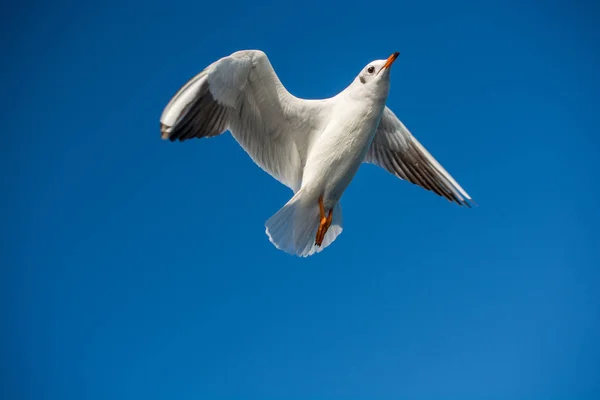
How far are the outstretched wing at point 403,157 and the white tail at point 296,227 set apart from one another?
85cm

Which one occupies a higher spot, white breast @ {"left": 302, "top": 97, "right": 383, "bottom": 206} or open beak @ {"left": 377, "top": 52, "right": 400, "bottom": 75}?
open beak @ {"left": 377, "top": 52, "right": 400, "bottom": 75}

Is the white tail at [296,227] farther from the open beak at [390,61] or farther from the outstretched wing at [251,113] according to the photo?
the open beak at [390,61]

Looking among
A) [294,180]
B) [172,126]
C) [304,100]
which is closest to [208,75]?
[172,126]

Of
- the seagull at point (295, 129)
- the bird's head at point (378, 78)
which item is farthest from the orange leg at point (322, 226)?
the bird's head at point (378, 78)

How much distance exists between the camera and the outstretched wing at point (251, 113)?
185 inches

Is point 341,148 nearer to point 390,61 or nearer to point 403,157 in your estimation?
point 390,61

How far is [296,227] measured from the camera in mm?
5281

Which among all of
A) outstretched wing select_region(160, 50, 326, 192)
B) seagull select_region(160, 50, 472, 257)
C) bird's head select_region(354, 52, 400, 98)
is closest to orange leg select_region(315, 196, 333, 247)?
seagull select_region(160, 50, 472, 257)

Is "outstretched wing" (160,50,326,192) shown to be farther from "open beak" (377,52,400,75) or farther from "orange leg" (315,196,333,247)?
"open beak" (377,52,400,75)

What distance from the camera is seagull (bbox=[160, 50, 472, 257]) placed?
4809mm

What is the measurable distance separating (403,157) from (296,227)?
1.36m

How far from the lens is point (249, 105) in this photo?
519 cm

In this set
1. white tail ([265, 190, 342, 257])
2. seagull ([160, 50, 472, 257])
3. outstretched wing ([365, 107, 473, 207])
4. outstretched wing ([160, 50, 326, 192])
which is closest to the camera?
outstretched wing ([160, 50, 326, 192])

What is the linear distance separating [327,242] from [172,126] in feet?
5.79
